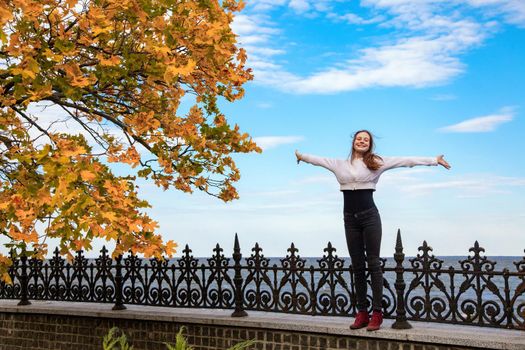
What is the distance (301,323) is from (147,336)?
3436 mm

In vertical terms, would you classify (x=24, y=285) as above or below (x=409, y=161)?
below

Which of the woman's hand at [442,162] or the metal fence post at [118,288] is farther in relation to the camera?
the metal fence post at [118,288]

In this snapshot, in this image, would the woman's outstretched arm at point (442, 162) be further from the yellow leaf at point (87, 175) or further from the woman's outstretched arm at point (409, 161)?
the yellow leaf at point (87, 175)

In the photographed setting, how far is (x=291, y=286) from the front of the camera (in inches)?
430

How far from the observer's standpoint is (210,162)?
1146 cm

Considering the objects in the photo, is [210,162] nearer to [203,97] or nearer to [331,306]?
[203,97]

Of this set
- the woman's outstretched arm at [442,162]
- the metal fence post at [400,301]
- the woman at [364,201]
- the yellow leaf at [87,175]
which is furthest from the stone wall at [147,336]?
the yellow leaf at [87,175]

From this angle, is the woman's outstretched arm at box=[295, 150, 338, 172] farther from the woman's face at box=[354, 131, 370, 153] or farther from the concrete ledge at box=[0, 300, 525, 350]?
the concrete ledge at box=[0, 300, 525, 350]

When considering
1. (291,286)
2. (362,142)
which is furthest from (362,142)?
(291,286)

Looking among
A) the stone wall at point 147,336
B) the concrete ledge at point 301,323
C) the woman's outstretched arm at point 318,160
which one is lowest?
the stone wall at point 147,336

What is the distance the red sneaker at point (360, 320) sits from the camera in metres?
9.63

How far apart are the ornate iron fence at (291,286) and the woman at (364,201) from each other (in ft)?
1.24

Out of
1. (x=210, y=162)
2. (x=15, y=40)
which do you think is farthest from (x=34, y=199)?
(x=210, y=162)

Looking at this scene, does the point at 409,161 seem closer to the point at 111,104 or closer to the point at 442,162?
the point at 442,162
